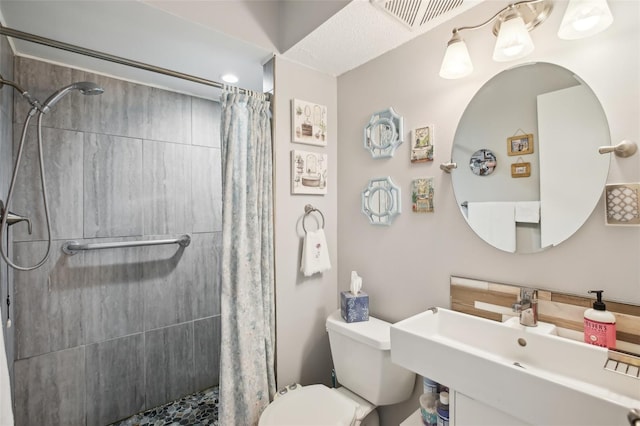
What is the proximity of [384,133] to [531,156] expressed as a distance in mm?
745

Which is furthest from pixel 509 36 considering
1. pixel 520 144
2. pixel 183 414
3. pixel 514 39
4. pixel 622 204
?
pixel 183 414

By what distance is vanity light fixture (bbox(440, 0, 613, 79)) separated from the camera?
0.96m

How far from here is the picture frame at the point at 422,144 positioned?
5.01ft

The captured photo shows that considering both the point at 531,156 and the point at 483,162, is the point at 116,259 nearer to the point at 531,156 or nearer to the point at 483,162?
the point at 483,162

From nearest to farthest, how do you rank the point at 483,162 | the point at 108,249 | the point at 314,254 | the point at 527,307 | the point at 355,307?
1. the point at 527,307
2. the point at 483,162
3. the point at 355,307
4. the point at 314,254
5. the point at 108,249

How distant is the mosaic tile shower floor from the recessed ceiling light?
7.76ft

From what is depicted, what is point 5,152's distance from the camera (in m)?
1.52

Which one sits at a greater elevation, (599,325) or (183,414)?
(599,325)

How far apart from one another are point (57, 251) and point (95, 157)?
618mm

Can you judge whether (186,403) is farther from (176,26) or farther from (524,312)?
(176,26)

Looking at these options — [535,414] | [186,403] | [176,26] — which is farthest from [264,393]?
[176,26]

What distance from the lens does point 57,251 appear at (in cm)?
182

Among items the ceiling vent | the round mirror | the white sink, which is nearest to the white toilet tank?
the white sink

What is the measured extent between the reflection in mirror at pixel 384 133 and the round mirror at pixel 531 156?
0.34 m
